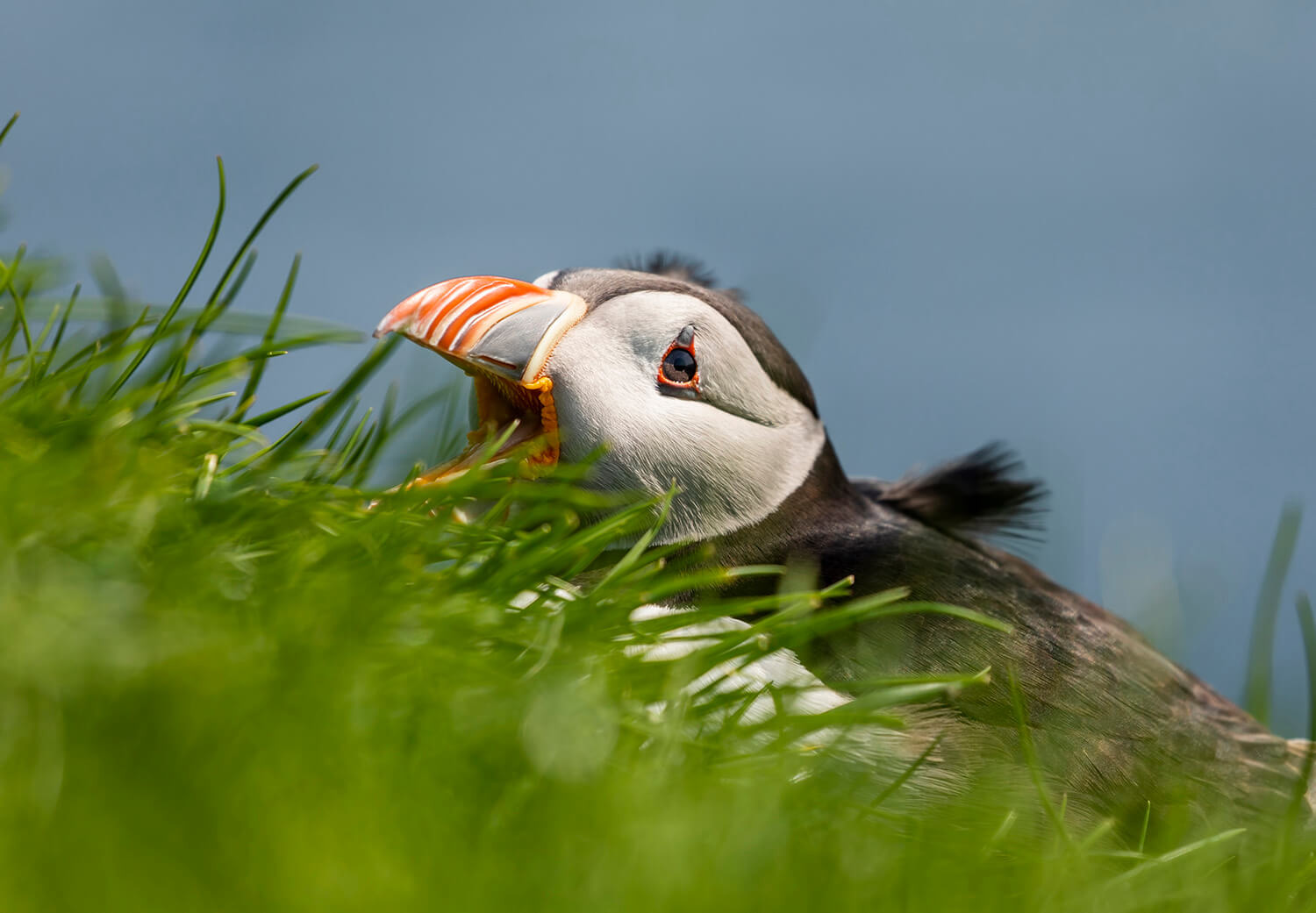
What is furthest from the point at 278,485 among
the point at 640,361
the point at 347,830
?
the point at 640,361

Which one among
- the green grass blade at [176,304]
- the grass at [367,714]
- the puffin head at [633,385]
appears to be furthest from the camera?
the puffin head at [633,385]

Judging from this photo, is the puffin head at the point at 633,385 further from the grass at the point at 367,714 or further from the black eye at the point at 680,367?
the grass at the point at 367,714

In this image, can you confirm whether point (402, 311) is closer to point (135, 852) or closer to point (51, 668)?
point (51, 668)

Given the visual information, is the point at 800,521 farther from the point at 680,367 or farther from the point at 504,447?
the point at 504,447

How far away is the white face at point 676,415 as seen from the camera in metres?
2.50

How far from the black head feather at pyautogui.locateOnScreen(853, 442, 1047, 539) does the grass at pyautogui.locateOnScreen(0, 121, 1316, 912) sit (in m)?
1.24

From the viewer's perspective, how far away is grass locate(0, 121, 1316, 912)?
110 cm

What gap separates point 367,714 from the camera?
1.37 meters

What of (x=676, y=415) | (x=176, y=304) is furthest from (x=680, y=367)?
(x=176, y=304)

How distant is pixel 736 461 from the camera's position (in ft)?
8.61

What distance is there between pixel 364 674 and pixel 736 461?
53.0 inches

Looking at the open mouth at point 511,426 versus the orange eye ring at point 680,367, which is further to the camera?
the orange eye ring at point 680,367

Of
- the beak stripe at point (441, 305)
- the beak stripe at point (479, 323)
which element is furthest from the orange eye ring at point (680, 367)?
the beak stripe at point (441, 305)

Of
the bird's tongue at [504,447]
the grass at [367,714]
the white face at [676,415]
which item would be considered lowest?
the grass at [367,714]
